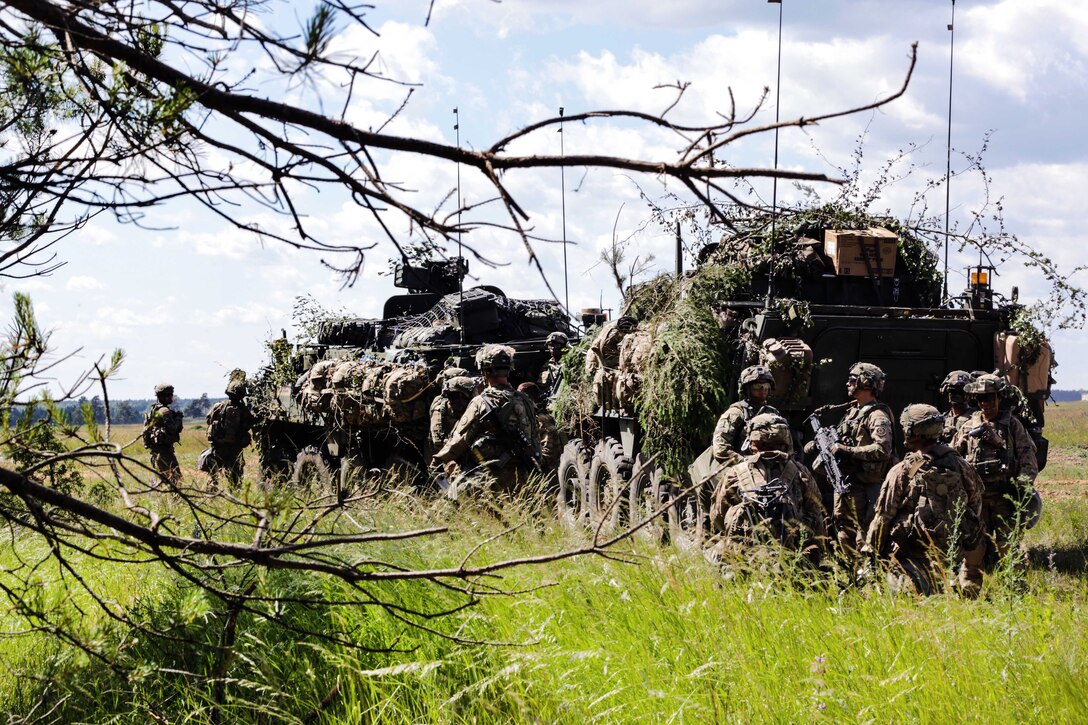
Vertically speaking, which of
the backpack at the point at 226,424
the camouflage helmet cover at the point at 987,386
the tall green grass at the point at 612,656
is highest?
the camouflage helmet cover at the point at 987,386

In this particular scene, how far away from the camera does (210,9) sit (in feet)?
11.4

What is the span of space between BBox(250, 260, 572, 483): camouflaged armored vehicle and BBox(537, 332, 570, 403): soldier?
76 centimetres

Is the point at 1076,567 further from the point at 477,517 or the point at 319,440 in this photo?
the point at 319,440

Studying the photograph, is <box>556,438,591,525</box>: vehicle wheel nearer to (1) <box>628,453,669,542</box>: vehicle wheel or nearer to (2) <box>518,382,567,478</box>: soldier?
(2) <box>518,382,567,478</box>: soldier

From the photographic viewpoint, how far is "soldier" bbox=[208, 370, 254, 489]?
14.8 meters

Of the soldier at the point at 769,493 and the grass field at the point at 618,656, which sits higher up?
the soldier at the point at 769,493

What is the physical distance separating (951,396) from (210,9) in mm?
6732

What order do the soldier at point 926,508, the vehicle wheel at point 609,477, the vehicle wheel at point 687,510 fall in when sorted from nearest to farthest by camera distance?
the soldier at point 926,508 → the vehicle wheel at point 687,510 → the vehicle wheel at point 609,477

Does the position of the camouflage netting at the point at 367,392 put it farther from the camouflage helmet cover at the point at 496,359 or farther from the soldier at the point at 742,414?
the soldier at the point at 742,414

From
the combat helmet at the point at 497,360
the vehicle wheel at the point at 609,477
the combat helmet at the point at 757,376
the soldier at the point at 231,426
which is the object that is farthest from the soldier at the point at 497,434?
the soldier at the point at 231,426

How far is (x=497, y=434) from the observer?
954cm

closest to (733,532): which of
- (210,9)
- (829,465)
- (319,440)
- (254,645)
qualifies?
(829,465)

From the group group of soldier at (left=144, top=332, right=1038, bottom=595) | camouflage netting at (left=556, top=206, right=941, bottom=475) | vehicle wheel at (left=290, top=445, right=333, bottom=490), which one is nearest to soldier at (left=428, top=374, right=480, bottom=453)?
group of soldier at (left=144, top=332, right=1038, bottom=595)

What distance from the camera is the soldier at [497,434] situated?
31.0 ft
